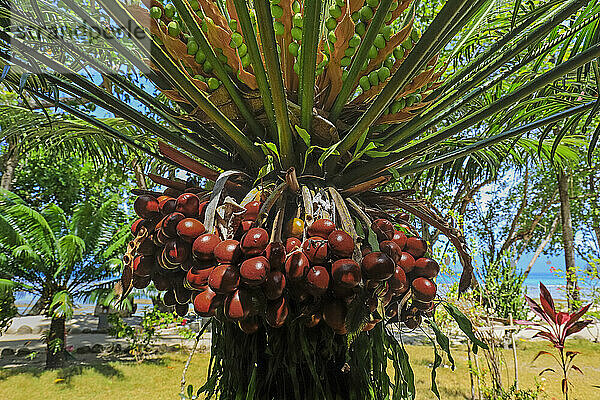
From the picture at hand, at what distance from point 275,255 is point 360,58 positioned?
1.21ft

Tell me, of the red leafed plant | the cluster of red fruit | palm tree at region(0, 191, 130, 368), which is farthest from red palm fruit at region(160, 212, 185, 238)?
palm tree at region(0, 191, 130, 368)

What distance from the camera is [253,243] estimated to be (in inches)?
24.0

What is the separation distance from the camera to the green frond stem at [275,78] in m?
0.56

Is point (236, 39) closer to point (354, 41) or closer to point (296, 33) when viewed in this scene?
point (296, 33)

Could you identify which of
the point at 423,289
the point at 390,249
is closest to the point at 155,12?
the point at 390,249

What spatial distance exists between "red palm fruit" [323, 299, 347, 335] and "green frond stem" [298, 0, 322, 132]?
34cm

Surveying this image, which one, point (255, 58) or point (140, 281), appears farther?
point (140, 281)

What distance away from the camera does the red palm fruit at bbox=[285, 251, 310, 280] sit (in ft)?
2.00

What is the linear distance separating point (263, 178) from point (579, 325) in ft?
13.1

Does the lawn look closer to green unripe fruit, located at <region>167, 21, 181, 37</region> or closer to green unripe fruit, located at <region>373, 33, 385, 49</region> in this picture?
green unripe fruit, located at <region>373, 33, 385, 49</region>

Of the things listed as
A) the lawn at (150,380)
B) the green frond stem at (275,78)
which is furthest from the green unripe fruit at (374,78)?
the lawn at (150,380)

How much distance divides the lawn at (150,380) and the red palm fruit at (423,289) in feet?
14.7

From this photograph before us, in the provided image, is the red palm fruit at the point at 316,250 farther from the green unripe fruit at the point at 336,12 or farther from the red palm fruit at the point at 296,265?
the green unripe fruit at the point at 336,12

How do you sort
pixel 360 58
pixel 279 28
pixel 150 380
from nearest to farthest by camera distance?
pixel 360 58
pixel 279 28
pixel 150 380
